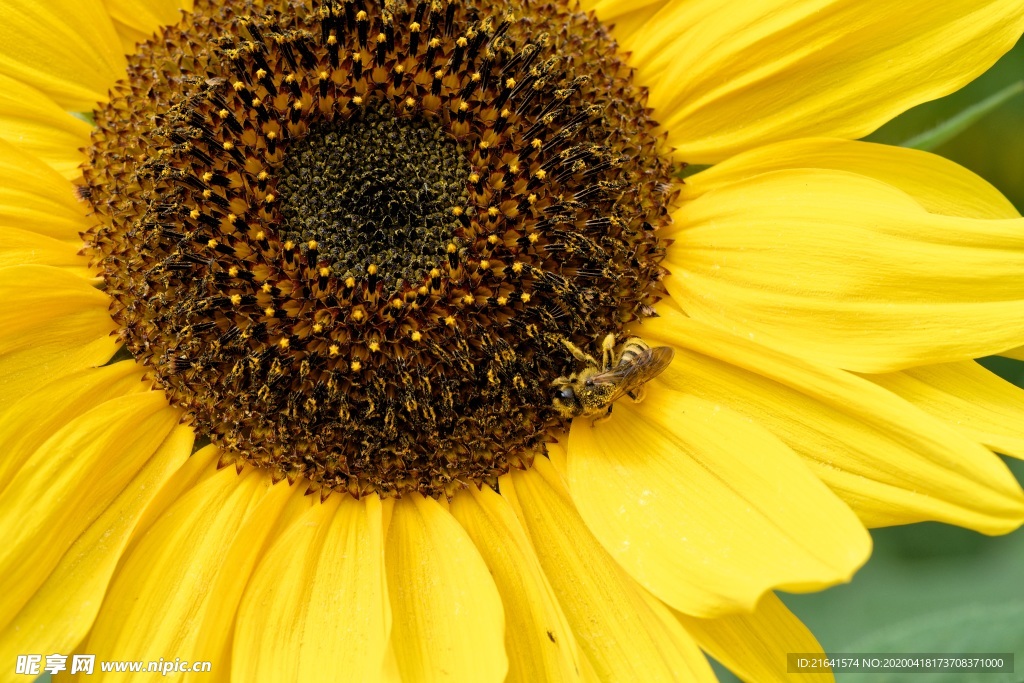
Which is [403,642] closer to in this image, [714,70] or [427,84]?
[427,84]

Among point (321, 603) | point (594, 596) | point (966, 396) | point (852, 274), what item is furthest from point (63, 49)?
point (966, 396)

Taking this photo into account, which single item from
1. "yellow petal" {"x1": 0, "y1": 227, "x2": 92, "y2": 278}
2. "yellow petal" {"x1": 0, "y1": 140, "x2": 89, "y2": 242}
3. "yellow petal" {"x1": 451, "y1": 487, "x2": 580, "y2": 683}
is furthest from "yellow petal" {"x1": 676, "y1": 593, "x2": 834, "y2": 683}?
"yellow petal" {"x1": 0, "y1": 140, "x2": 89, "y2": 242}

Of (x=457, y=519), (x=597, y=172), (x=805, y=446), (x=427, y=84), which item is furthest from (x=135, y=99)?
(x=805, y=446)

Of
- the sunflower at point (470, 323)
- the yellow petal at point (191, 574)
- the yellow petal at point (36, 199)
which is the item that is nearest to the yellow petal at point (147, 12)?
the sunflower at point (470, 323)

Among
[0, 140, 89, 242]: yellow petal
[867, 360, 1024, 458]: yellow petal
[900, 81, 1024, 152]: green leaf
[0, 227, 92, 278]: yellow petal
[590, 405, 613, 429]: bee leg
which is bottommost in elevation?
[590, 405, 613, 429]: bee leg

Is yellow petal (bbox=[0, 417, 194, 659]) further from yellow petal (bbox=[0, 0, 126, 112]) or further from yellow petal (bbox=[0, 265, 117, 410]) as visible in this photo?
yellow petal (bbox=[0, 0, 126, 112])

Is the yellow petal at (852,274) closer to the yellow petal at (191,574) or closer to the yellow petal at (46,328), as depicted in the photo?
the yellow petal at (191,574)

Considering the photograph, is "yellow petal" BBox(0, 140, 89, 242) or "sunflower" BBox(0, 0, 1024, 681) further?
"yellow petal" BBox(0, 140, 89, 242)
